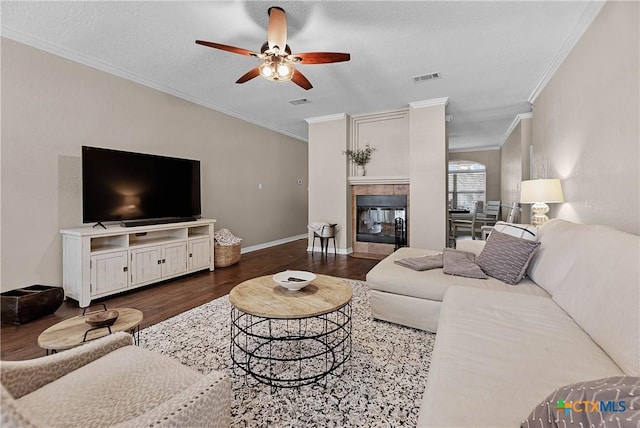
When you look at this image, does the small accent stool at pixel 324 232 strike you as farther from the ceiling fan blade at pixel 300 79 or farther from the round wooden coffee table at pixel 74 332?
the round wooden coffee table at pixel 74 332

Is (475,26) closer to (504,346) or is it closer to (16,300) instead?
(504,346)

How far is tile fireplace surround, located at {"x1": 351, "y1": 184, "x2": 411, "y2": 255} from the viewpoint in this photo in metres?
5.12

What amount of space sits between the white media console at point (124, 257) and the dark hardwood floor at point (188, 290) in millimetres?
142

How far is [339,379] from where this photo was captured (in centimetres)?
163

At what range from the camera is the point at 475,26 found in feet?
8.46

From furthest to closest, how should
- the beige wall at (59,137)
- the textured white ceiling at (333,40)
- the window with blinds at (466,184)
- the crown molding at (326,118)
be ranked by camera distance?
the window with blinds at (466,184) → the crown molding at (326,118) → the beige wall at (59,137) → the textured white ceiling at (333,40)

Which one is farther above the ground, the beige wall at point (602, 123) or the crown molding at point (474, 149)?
the crown molding at point (474, 149)

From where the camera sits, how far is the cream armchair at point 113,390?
30.3 inches

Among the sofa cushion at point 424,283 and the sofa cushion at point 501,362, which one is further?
the sofa cushion at point 424,283

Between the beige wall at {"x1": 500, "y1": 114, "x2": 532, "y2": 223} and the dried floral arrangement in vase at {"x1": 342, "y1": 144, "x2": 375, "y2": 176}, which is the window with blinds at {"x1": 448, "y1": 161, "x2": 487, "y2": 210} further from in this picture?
the dried floral arrangement in vase at {"x1": 342, "y1": 144, "x2": 375, "y2": 176}

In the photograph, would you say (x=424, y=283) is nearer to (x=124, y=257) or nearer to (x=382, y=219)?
(x=124, y=257)

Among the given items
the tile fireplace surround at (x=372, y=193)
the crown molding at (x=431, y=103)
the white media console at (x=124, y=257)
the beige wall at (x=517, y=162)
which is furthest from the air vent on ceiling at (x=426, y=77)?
the white media console at (x=124, y=257)

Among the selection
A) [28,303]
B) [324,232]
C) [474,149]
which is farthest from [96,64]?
[474,149]

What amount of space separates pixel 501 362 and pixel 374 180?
4366 millimetres
